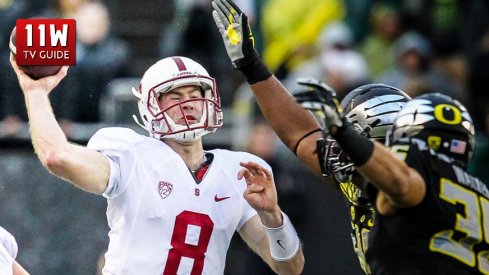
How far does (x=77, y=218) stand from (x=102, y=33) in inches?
69.9

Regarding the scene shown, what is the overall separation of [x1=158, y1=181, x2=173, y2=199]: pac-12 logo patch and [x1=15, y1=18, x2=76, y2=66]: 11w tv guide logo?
75 centimetres

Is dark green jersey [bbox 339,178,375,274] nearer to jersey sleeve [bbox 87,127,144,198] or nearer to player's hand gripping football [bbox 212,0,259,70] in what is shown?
player's hand gripping football [bbox 212,0,259,70]

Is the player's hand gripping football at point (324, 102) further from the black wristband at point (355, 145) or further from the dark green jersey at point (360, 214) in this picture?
the dark green jersey at point (360, 214)

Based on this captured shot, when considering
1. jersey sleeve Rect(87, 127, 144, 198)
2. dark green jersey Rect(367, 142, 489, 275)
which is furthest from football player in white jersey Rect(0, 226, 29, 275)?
dark green jersey Rect(367, 142, 489, 275)

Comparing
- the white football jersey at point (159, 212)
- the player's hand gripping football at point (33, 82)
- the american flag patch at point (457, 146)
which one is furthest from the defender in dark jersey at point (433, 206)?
the player's hand gripping football at point (33, 82)

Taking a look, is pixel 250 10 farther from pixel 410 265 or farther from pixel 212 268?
pixel 410 265

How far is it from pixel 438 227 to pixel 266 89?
4.80 ft

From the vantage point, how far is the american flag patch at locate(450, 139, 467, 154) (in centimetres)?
539

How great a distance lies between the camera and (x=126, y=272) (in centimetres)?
594

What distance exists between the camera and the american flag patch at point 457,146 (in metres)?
5.39

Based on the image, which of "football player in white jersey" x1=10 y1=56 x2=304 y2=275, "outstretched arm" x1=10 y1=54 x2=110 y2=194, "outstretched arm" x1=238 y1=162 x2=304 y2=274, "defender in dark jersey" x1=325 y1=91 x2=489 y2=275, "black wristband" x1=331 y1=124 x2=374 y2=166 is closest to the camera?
"black wristband" x1=331 y1=124 x2=374 y2=166

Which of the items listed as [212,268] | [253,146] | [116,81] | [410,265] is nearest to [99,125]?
[116,81]

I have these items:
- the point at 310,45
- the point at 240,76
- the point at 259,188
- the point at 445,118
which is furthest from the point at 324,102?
the point at 310,45

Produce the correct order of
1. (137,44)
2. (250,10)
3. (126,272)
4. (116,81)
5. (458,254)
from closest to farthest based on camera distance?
(458,254), (126,272), (116,81), (250,10), (137,44)
